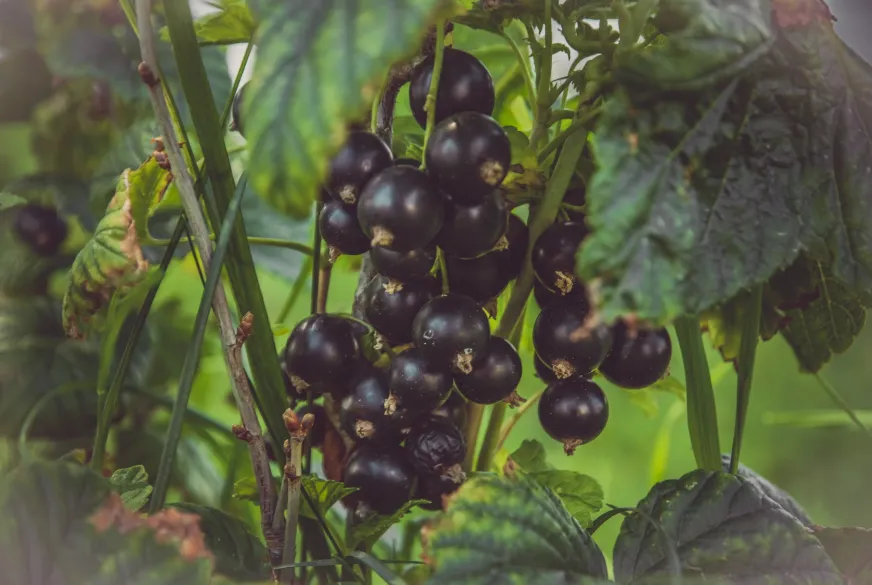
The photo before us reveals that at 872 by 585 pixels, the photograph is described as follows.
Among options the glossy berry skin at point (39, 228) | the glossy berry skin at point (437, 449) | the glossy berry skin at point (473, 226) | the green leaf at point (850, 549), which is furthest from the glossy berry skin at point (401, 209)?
the glossy berry skin at point (39, 228)

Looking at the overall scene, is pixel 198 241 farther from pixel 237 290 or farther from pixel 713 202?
pixel 713 202

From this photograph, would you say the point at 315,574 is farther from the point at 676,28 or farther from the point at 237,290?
the point at 676,28

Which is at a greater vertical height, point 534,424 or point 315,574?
point 315,574

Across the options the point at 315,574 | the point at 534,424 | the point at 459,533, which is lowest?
the point at 534,424

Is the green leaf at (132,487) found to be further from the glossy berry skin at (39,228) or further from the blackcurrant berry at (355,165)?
the glossy berry skin at (39,228)

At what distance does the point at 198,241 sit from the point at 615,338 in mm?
213

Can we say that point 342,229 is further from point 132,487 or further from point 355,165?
point 132,487

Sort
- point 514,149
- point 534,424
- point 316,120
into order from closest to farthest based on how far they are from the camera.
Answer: point 316,120 → point 514,149 → point 534,424

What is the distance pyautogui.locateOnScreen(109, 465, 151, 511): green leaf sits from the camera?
1.25ft

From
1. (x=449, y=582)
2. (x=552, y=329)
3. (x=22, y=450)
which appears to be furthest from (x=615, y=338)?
(x=22, y=450)

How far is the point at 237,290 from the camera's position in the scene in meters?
0.39

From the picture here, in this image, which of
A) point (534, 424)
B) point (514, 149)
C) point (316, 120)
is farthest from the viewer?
point (534, 424)

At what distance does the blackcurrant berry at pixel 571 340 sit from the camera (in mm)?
365

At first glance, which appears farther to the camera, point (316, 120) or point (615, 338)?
point (615, 338)
